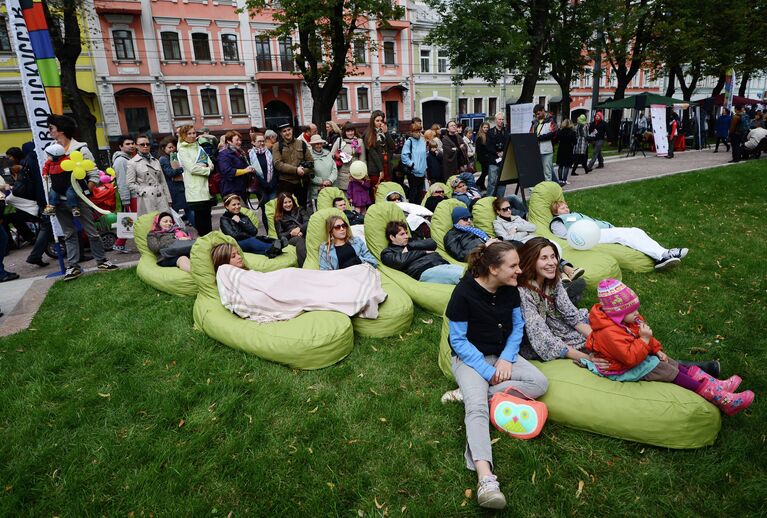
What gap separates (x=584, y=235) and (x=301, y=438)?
4.43m

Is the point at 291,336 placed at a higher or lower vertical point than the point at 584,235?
lower

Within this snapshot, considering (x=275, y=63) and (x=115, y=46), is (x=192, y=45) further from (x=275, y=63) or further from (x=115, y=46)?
(x=275, y=63)

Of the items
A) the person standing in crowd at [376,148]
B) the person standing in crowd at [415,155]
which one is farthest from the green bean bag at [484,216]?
the person standing in crowd at [376,148]

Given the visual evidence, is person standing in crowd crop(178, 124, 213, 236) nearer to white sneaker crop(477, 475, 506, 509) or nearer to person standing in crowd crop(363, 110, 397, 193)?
person standing in crowd crop(363, 110, 397, 193)

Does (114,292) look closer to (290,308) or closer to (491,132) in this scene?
(290,308)

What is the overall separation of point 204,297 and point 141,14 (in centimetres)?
2897

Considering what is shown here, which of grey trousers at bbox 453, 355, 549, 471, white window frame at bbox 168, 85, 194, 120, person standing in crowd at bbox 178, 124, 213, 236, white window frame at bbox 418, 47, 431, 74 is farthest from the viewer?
white window frame at bbox 418, 47, 431, 74

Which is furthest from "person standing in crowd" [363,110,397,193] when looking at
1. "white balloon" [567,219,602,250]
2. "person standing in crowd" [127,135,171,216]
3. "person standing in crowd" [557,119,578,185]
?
"person standing in crowd" [557,119,578,185]

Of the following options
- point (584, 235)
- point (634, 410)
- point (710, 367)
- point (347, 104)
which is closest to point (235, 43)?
point (347, 104)

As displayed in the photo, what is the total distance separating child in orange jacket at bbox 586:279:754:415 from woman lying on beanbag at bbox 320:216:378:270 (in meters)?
2.93

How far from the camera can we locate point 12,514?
105 inches

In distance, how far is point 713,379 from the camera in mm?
3158

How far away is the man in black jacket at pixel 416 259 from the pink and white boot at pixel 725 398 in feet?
8.31

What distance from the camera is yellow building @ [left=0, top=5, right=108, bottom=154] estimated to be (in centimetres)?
2461
